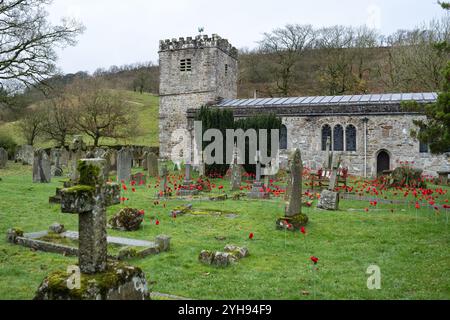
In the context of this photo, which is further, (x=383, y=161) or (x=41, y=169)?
(x=383, y=161)

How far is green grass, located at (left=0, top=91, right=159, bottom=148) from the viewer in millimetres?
36975

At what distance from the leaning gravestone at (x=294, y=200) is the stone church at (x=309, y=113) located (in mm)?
14864

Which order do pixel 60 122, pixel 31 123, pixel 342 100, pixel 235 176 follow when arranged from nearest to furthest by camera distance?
pixel 235 176
pixel 342 100
pixel 60 122
pixel 31 123

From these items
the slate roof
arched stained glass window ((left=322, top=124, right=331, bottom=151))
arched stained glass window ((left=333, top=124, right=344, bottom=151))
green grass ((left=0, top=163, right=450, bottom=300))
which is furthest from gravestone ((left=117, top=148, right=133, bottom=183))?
arched stained glass window ((left=333, top=124, right=344, bottom=151))

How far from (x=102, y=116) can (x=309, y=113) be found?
1778cm

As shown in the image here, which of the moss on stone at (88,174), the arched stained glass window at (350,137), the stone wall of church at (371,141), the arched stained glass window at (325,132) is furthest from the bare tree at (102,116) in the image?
the moss on stone at (88,174)

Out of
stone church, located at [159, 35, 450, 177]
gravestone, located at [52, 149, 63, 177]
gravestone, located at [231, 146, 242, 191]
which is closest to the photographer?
gravestone, located at [231, 146, 242, 191]

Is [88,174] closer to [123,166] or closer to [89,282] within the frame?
[89,282]

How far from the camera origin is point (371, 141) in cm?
2325

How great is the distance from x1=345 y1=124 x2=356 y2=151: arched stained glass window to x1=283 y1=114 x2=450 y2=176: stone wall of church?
0.21m

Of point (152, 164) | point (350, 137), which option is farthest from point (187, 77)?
point (350, 137)

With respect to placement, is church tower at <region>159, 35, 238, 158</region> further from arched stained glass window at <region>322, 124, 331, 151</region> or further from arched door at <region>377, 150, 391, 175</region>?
arched door at <region>377, 150, 391, 175</region>
